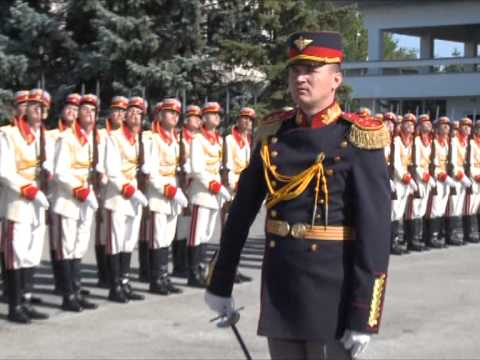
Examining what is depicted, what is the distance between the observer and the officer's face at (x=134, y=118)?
32.5 feet

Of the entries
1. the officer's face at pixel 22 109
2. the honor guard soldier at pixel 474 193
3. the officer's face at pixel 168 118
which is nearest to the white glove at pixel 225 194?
the officer's face at pixel 168 118

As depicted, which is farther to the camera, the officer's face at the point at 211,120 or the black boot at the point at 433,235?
the black boot at the point at 433,235

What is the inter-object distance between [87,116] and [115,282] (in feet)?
4.93

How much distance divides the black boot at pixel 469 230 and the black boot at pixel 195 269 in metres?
6.11

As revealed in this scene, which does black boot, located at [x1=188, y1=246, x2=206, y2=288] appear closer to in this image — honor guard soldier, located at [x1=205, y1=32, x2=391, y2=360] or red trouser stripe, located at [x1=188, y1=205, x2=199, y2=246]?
red trouser stripe, located at [x1=188, y1=205, x2=199, y2=246]

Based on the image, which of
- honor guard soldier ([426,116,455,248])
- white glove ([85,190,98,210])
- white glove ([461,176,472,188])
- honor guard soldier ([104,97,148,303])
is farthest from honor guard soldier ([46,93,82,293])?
white glove ([461,176,472,188])

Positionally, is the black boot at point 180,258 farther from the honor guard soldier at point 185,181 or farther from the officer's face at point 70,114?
the officer's face at point 70,114

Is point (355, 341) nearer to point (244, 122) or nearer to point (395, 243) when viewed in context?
point (244, 122)

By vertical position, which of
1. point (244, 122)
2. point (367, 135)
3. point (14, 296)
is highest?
point (367, 135)

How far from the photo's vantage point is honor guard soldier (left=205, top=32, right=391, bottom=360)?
163 inches

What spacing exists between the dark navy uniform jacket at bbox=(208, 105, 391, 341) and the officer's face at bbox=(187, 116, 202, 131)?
259 inches

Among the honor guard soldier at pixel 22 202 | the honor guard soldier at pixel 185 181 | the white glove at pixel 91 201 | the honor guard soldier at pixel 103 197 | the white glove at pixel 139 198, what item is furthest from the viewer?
the honor guard soldier at pixel 185 181

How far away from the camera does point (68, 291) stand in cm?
912

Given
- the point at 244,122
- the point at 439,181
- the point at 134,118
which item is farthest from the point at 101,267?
the point at 439,181
